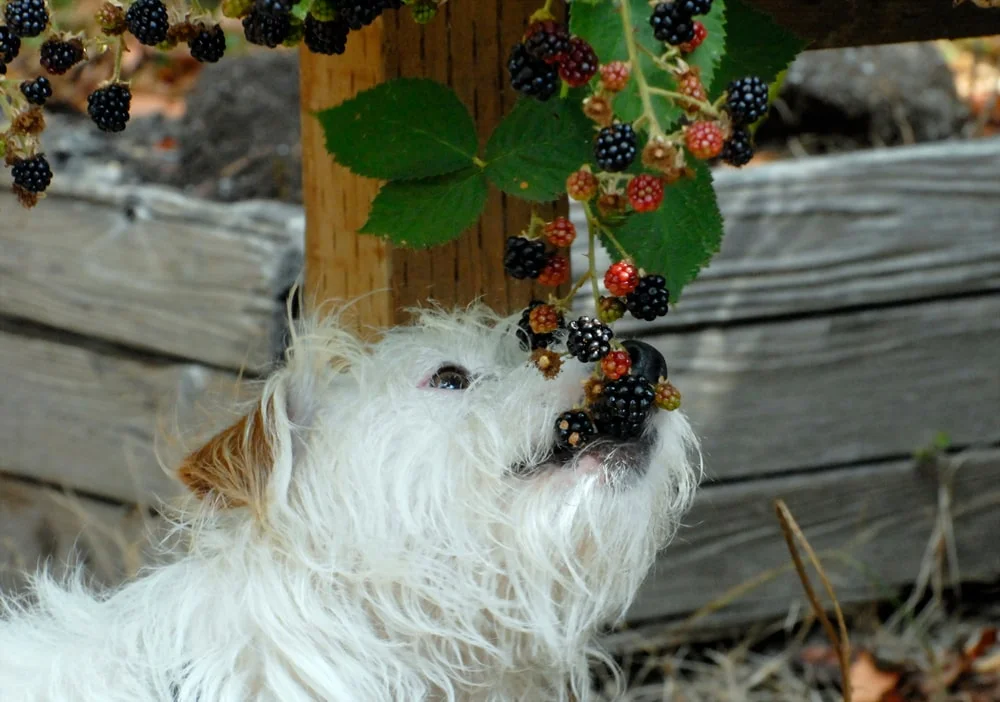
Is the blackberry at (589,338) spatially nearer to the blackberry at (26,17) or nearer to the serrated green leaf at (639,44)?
the serrated green leaf at (639,44)

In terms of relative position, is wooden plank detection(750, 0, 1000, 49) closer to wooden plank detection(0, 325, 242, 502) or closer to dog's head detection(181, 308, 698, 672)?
dog's head detection(181, 308, 698, 672)

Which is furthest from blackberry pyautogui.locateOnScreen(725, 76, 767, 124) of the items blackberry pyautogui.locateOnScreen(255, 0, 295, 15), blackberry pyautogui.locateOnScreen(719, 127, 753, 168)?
blackberry pyautogui.locateOnScreen(255, 0, 295, 15)

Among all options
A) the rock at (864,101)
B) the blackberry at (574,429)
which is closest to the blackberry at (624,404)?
the blackberry at (574,429)

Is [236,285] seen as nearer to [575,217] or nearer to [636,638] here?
[575,217]

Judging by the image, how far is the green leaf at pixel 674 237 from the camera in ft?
3.51

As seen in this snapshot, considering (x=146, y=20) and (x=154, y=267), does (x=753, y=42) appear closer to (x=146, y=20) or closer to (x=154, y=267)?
(x=146, y=20)

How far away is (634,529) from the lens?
1.25 meters

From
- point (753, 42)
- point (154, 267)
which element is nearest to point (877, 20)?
point (753, 42)

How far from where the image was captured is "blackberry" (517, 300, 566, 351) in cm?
119

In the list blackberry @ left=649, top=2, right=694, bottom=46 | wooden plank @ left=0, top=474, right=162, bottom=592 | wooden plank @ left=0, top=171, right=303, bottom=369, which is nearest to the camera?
blackberry @ left=649, top=2, right=694, bottom=46

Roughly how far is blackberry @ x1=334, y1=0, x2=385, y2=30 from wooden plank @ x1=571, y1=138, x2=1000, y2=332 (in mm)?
1502

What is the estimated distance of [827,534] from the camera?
8.45 ft

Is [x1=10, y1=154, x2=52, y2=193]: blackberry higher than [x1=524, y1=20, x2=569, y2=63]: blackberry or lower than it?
lower

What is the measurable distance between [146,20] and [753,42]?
521 mm
